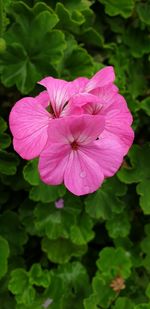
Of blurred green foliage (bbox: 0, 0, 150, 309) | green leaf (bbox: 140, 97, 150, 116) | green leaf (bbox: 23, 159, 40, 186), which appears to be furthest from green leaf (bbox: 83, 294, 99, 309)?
green leaf (bbox: 140, 97, 150, 116)

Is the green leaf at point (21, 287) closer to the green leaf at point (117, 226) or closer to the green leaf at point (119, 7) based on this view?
the green leaf at point (117, 226)

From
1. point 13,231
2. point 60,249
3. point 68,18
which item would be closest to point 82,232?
point 60,249

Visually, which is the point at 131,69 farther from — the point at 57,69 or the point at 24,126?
the point at 24,126

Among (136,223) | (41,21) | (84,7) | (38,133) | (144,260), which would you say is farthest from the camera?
(136,223)

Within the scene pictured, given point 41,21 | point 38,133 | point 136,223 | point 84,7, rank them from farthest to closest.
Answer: point 136,223 < point 84,7 < point 41,21 < point 38,133

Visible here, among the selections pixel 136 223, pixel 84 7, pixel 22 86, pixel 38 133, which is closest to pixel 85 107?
pixel 38 133

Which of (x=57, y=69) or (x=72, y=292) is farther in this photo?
(x=72, y=292)

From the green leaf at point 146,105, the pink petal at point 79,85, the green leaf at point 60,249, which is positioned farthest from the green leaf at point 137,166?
the pink petal at point 79,85
